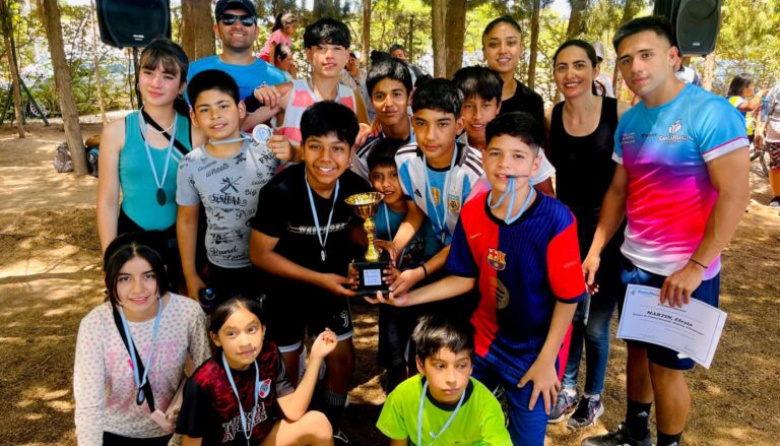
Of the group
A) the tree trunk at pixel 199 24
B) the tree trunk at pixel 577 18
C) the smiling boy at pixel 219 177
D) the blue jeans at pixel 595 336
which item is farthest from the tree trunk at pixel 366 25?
the blue jeans at pixel 595 336

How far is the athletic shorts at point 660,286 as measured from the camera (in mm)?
2387

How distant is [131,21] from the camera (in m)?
4.05

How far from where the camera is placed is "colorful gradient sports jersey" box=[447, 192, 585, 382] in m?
2.15

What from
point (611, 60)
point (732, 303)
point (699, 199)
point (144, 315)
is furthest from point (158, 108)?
point (611, 60)

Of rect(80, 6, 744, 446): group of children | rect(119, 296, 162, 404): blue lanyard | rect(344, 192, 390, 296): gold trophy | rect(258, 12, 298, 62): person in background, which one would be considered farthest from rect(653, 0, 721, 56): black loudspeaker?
rect(258, 12, 298, 62): person in background

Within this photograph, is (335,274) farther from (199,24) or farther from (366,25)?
(366,25)

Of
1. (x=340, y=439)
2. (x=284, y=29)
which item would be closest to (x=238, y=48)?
(x=340, y=439)

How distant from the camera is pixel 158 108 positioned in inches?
112

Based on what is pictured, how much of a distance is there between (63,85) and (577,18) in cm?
1067

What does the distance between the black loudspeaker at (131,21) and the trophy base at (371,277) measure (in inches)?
113

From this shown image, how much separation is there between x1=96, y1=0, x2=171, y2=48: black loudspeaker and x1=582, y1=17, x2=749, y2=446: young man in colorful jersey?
335cm

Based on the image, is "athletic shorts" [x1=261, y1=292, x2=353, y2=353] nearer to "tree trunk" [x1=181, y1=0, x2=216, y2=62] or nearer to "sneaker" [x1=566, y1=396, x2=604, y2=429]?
"sneaker" [x1=566, y1=396, x2=604, y2=429]

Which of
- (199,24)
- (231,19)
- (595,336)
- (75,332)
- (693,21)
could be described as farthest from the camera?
(199,24)

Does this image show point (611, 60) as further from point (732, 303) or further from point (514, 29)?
point (514, 29)
